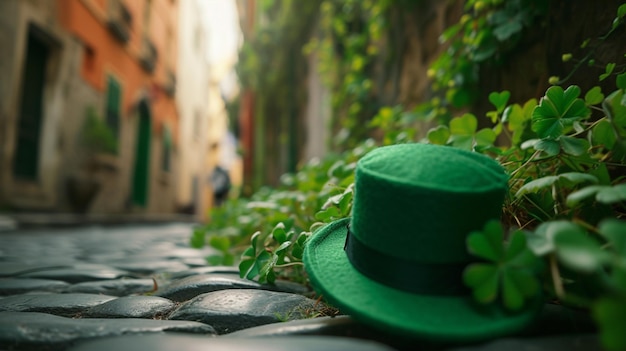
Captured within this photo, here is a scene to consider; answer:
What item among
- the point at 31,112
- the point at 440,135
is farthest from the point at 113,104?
the point at 440,135

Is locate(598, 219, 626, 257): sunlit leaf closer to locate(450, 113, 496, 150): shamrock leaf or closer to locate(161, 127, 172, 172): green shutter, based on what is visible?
locate(450, 113, 496, 150): shamrock leaf

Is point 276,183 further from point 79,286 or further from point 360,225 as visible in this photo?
point 360,225

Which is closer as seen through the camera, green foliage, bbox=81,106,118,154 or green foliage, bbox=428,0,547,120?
green foliage, bbox=428,0,547,120

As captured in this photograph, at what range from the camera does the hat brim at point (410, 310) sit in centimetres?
71

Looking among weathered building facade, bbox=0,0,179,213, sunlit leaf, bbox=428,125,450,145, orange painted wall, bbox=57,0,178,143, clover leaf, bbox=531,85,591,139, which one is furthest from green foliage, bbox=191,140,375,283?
orange painted wall, bbox=57,0,178,143

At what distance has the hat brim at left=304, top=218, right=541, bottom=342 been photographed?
708 mm

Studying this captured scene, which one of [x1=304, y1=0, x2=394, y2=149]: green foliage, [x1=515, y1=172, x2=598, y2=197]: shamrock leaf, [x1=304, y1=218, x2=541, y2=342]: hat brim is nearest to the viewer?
[x1=304, y1=218, x2=541, y2=342]: hat brim

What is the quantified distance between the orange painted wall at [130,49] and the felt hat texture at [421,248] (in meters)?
8.23

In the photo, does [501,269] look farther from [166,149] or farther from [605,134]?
[166,149]

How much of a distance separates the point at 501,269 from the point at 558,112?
0.61m

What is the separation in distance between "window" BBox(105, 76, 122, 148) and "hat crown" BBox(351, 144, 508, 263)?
32.3 feet

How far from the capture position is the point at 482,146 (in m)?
1.36

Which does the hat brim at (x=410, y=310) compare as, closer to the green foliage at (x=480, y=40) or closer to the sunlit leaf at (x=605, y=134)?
the sunlit leaf at (x=605, y=134)

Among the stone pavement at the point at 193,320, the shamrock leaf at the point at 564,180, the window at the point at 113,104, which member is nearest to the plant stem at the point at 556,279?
the stone pavement at the point at 193,320
